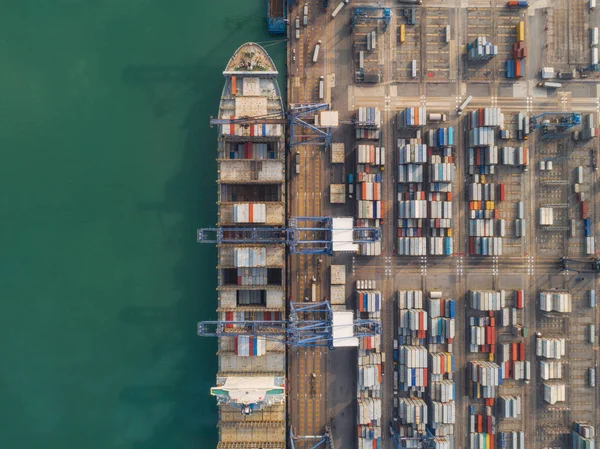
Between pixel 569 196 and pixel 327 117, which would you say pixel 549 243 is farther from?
pixel 327 117

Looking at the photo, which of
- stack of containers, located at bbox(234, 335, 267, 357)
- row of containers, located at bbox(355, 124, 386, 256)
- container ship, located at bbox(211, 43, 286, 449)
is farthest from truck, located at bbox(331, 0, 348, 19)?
stack of containers, located at bbox(234, 335, 267, 357)

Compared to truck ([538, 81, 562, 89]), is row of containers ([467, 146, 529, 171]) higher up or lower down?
lower down

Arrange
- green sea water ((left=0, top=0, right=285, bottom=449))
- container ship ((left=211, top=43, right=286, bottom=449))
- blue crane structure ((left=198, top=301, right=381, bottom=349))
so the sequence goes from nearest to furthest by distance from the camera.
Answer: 1. blue crane structure ((left=198, top=301, right=381, bottom=349))
2. container ship ((left=211, top=43, right=286, bottom=449))
3. green sea water ((left=0, top=0, right=285, bottom=449))

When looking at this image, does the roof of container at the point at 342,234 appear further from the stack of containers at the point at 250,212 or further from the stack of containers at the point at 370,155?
the stack of containers at the point at 250,212

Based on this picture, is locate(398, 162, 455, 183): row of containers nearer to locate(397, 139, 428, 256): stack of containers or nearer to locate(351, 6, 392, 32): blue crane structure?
locate(397, 139, 428, 256): stack of containers

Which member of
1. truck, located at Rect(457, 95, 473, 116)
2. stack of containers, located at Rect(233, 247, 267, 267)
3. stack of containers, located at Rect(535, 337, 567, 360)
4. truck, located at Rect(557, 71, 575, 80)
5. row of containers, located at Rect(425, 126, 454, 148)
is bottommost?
stack of containers, located at Rect(535, 337, 567, 360)

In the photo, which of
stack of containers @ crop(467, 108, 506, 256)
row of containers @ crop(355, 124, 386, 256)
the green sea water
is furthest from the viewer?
the green sea water

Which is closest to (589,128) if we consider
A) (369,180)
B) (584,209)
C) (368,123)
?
(584,209)

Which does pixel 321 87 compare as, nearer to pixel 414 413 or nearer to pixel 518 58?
pixel 518 58
